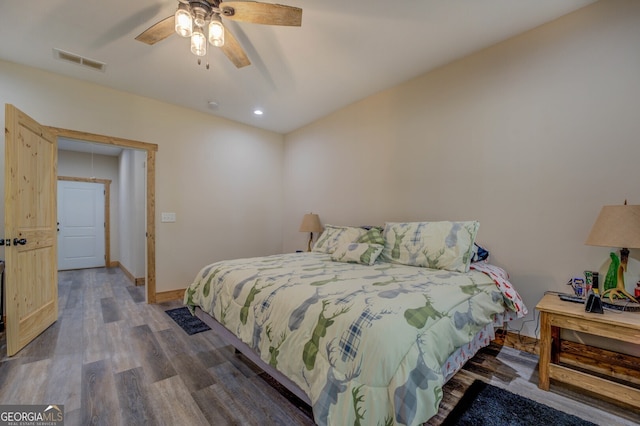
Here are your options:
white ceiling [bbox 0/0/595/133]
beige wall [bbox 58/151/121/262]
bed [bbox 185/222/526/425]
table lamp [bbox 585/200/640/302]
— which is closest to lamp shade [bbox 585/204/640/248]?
table lamp [bbox 585/200/640/302]

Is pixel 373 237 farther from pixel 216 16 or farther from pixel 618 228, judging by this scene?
pixel 216 16

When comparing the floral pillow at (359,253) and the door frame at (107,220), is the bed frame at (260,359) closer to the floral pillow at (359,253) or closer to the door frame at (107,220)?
the floral pillow at (359,253)

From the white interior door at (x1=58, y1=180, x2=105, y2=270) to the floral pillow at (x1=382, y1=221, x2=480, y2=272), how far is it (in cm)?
676

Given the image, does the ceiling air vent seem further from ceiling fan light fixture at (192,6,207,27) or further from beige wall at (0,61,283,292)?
ceiling fan light fixture at (192,6,207,27)

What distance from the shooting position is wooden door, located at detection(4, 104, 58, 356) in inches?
88.4

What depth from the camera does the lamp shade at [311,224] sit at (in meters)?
4.07

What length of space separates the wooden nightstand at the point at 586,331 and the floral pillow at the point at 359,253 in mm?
1247

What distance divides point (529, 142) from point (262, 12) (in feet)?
7.74

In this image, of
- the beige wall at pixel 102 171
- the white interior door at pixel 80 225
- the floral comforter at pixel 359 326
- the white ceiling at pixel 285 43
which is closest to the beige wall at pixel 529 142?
the white ceiling at pixel 285 43

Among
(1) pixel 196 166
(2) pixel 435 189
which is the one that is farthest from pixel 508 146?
(1) pixel 196 166

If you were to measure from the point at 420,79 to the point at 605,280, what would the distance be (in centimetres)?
247

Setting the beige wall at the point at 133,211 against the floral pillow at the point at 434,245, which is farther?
the beige wall at the point at 133,211

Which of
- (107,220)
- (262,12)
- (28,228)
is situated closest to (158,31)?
(262,12)

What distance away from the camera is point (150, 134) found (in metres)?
3.66
